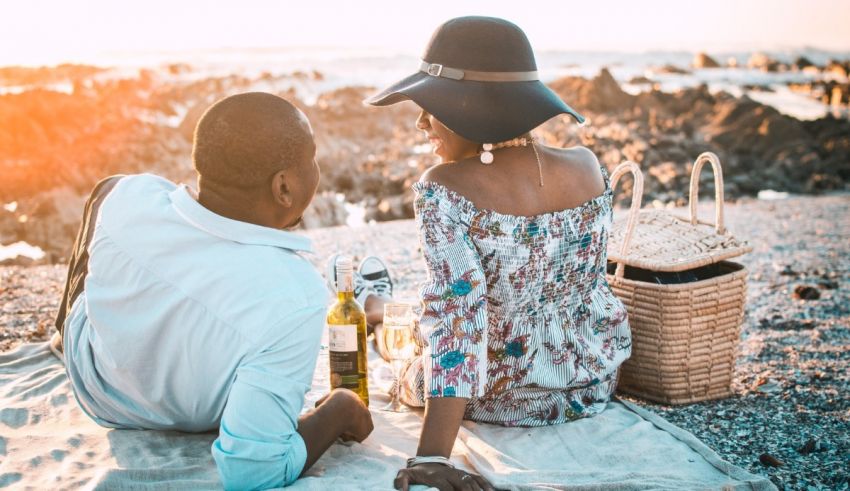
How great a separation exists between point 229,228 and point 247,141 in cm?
27

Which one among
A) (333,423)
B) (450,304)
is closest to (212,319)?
(333,423)

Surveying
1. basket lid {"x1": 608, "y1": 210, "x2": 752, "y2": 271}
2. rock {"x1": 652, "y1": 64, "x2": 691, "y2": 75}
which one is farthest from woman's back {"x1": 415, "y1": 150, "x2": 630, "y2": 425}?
rock {"x1": 652, "y1": 64, "x2": 691, "y2": 75}

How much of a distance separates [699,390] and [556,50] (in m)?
45.2

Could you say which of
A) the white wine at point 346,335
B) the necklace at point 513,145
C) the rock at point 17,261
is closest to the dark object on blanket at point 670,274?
the necklace at point 513,145

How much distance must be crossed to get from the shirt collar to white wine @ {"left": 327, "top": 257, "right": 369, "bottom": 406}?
69 cm

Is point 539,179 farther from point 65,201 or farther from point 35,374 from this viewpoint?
point 65,201

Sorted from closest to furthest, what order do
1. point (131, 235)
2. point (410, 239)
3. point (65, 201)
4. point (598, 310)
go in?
1. point (131, 235)
2. point (598, 310)
3. point (410, 239)
4. point (65, 201)

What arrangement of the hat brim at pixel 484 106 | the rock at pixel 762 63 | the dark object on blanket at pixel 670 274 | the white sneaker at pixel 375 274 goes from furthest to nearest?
1. the rock at pixel 762 63
2. the white sneaker at pixel 375 274
3. the dark object on blanket at pixel 670 274
4. the hat brim at pixel 484 106

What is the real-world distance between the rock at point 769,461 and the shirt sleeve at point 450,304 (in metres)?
1.27

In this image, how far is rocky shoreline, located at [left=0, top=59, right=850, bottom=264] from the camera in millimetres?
10781

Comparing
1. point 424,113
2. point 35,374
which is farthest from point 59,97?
point 424,113

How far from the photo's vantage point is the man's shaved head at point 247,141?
2.37 m

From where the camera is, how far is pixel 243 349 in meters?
2.32

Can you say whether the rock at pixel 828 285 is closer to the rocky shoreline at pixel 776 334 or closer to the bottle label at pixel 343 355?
the rocky shoreline at pixel 776 334
